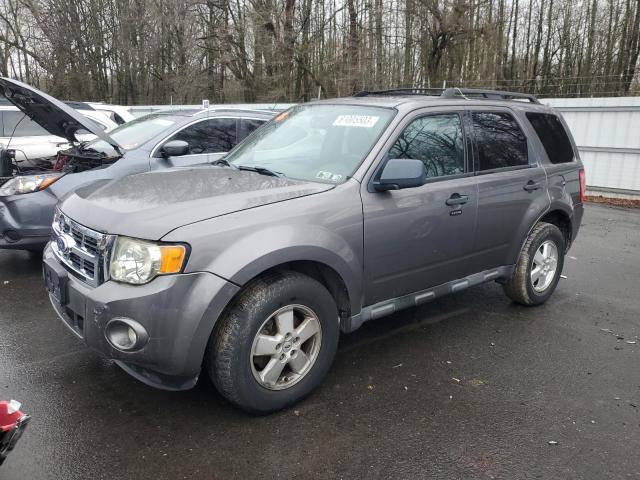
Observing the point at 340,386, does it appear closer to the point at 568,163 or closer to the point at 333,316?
the point at 333,316

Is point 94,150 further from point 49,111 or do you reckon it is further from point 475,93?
point 475,93

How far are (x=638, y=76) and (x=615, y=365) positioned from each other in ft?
46.6

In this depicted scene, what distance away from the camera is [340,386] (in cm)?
347

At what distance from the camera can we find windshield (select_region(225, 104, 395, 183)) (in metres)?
3.58

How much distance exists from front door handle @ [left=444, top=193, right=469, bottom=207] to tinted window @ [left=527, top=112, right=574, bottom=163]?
138 cm

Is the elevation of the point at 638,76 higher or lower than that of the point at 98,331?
higher

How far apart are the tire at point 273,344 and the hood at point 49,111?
3.17m

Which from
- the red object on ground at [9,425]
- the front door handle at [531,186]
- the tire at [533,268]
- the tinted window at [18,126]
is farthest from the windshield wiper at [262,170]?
the tinted window at [18,126]

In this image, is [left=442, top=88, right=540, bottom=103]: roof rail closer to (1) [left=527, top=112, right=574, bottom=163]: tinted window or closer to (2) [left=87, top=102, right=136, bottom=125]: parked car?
(1) [left=527, top=112, right=574, bottom=163]: tinted window

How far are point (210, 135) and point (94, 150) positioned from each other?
4.30 ft

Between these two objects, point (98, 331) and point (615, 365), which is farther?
point (615, 365)

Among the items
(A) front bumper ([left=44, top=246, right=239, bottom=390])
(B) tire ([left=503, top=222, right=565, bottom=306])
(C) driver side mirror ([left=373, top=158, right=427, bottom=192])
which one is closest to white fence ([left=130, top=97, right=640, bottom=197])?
(B) tire ([left=503, top=222, right=565, bottom=306])

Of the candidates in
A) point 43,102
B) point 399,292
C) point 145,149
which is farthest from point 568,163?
point 43,102

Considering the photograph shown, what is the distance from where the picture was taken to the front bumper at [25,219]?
205 inches
